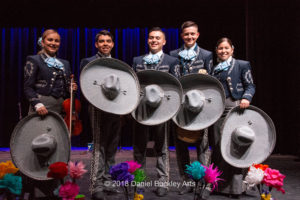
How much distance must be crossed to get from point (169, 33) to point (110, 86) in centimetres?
505

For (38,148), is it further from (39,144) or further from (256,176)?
(256,176)

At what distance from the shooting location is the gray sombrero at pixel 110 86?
267 cm

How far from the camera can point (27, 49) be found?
7.44 metres

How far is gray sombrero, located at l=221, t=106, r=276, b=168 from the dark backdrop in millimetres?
3032

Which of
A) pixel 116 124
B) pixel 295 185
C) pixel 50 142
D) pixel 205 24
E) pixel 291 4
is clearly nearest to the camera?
pixel 50 142

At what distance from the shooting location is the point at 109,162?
10.2 ft

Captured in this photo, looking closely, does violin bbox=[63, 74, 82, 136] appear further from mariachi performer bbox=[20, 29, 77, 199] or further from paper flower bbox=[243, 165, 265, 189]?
paper flower bbox=[243, 165, 265, 189]

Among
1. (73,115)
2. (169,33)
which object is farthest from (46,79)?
(169,33)

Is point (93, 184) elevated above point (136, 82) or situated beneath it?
situated beneath

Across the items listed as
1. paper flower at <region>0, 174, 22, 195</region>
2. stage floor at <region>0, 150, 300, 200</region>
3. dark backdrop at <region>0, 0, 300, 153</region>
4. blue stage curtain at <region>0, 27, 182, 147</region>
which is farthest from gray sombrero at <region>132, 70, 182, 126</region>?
blue stage curtain at <region>0, 27, 182, 147</region>

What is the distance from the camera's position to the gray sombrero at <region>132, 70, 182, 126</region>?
111 inches

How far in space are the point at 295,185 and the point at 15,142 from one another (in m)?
3.17

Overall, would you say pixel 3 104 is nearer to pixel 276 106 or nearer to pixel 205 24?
pixel 205 24

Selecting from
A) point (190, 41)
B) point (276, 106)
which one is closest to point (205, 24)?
point (276, 106)
